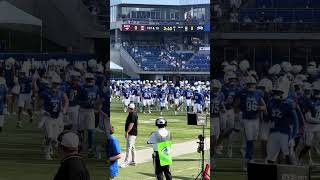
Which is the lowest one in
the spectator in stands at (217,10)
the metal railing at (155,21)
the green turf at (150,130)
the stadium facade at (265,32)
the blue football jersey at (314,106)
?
the green turf at (150,130)

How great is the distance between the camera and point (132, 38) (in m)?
59.3

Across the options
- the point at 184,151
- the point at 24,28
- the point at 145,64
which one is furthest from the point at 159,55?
the point at 24,28

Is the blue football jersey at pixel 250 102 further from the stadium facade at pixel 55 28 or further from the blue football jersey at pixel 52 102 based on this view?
the blue football jersey at pixel 52 102

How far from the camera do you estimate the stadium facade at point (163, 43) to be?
56.9m

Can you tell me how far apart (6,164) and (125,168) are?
3.95 metres

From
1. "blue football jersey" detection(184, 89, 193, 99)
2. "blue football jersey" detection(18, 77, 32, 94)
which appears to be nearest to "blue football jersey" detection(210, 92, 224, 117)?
"blue football jersey" detection(18, 77, 32, 94)

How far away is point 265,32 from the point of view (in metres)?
7.51

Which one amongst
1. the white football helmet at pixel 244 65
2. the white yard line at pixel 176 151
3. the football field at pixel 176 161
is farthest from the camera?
the white yard line at pixel 176 151

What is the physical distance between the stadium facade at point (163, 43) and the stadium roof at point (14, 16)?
153 feet

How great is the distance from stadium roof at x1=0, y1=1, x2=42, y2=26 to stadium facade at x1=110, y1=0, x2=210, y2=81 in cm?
4652

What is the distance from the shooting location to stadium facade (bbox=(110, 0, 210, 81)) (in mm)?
56906

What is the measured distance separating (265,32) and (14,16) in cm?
335

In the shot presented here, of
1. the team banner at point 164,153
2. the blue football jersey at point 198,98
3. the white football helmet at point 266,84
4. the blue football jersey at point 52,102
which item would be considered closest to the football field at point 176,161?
the team banner at point 164,153

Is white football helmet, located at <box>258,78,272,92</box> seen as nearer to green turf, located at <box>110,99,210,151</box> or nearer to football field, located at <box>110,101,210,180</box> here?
football field, located at <box>110,101,210,180</box>
